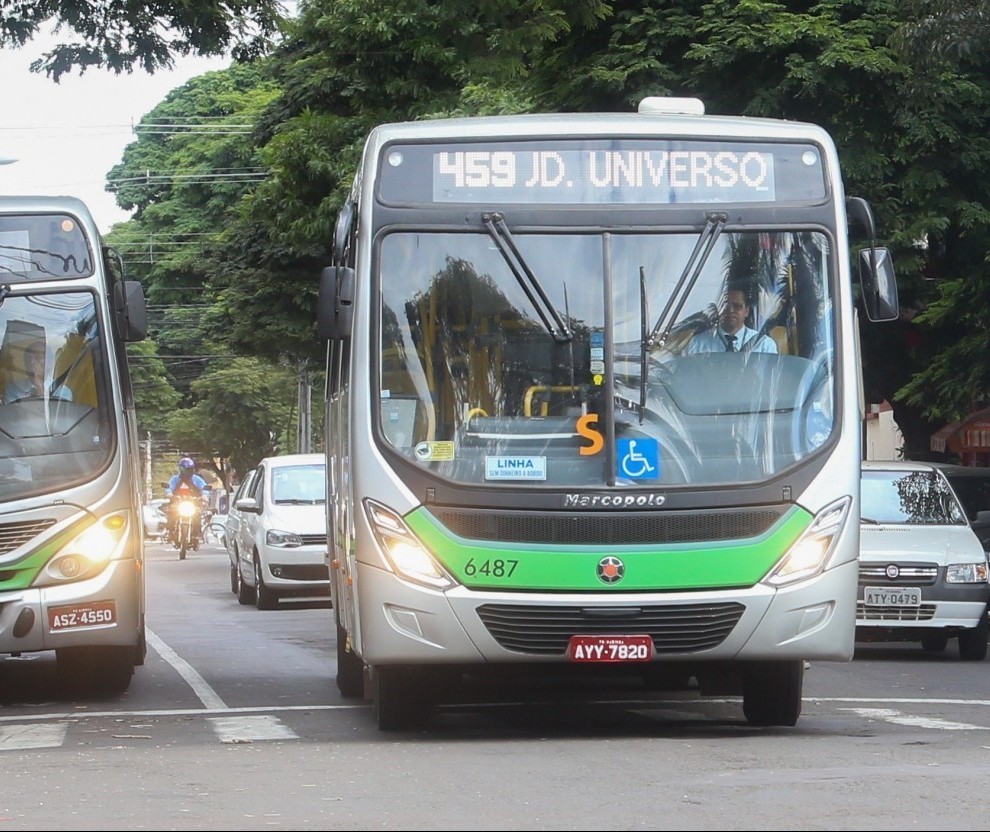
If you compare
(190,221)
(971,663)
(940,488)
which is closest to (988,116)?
(940,488)

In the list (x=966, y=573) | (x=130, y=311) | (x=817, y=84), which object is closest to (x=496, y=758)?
(x=130, y=311)

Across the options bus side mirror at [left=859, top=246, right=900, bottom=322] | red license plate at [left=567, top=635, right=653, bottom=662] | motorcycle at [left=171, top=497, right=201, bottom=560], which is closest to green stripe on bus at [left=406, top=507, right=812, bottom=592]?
red license plate at [left=567, top=635, right=653, bottom=662]

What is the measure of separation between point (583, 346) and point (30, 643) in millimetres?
4283

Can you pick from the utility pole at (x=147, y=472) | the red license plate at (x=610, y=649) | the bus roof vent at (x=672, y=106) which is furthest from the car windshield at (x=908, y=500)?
the utility pole at (x=147, y=472)

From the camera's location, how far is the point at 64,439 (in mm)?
13102

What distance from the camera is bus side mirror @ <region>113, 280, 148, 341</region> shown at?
44.7 ft

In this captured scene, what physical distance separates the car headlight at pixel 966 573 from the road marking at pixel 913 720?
4.92 m

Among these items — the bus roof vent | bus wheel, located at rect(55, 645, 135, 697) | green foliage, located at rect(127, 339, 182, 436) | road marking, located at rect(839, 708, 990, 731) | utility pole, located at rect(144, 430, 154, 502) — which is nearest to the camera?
road marking, located at rect(839, 708, 990, 731)

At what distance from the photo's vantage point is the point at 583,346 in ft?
34.8

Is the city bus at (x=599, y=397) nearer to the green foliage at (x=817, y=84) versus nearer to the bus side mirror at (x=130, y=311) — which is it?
the bus side mirror at (x=130, y=311)

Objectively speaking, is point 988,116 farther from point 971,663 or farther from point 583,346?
point 583,346

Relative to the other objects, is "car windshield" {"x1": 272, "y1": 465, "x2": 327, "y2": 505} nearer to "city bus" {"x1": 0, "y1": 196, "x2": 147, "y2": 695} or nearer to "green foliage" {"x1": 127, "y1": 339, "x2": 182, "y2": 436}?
"city bus" {"x1": 0, "y1": 196, "x2": 147, "y2": 695}

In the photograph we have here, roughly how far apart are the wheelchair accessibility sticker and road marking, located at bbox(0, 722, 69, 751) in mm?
3305

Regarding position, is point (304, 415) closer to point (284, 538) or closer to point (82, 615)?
point (284, 538)
